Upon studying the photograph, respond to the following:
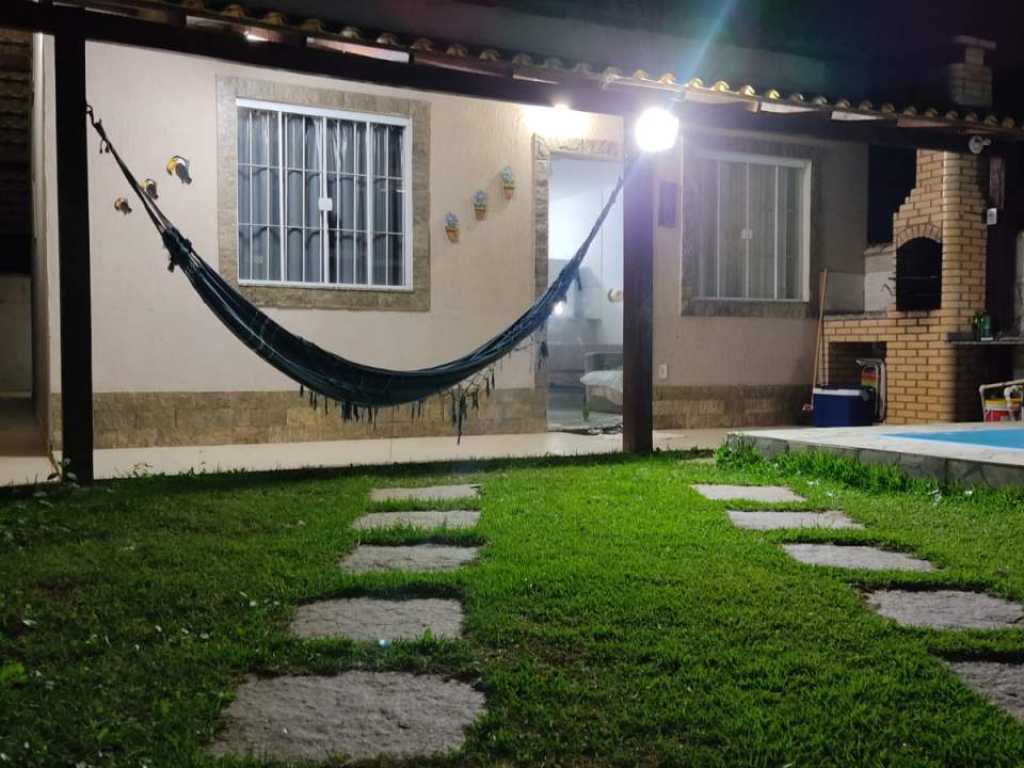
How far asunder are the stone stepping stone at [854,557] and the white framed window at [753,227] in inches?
176

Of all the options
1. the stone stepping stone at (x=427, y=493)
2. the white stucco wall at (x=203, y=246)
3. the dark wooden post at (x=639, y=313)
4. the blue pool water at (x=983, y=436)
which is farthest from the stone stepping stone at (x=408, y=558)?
the white stucco wall at (x=203, y=246)

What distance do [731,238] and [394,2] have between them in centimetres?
391

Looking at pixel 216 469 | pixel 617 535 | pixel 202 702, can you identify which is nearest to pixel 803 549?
pixel 617 535

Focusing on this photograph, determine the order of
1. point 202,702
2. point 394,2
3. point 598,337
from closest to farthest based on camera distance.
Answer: point 202,702
point 394,2
point 598,337

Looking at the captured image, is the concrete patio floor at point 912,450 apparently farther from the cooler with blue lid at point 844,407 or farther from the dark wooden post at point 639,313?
the cooler with blue lid at point 844,407

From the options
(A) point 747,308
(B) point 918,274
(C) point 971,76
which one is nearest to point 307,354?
(A) point 747,308

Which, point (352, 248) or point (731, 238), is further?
point (731, 238)

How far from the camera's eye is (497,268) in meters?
6.23

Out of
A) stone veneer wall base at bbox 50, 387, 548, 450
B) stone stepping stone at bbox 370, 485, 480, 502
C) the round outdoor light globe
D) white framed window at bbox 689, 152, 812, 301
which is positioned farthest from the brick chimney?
stone stepping stone at bbox 370, 485, 480, 502

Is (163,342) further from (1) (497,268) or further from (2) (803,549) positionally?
(2) (803,549)

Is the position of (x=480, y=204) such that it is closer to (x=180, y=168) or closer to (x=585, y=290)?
(x=180, y=168)

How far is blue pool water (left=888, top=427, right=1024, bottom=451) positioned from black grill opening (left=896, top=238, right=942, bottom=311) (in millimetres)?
2142

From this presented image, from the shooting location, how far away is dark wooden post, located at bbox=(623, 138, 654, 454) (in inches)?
189

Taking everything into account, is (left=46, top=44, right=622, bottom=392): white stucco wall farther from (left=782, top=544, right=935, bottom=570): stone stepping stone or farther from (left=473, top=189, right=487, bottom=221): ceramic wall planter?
(left=782, top=544, right=935, bottom=570): stone stepping stone
